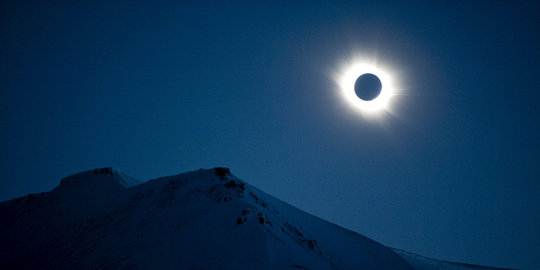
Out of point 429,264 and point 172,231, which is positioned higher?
point 429,264

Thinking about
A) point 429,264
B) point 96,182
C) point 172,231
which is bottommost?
point 172,231

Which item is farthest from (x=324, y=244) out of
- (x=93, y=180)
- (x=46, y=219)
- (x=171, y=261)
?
(x=93, y=180)

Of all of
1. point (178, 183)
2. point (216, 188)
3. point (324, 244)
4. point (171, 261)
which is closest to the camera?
point (171, 261)

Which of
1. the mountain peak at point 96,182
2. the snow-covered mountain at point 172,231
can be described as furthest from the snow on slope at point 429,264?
the mountain peak at point 96,182

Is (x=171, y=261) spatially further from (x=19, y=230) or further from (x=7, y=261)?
(x=19, y=230)

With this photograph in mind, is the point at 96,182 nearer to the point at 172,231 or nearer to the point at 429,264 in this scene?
the point at 172,231

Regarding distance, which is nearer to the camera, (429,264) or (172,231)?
(172,231)

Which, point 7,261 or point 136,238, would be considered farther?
point 7,261

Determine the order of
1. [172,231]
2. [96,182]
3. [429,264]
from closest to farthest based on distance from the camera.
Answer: [172,231], [429,264], [96,182]

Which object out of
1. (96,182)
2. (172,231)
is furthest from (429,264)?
(96,182)

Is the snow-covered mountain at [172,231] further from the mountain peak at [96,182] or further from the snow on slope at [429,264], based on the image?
the snow on slope at [429,264]
